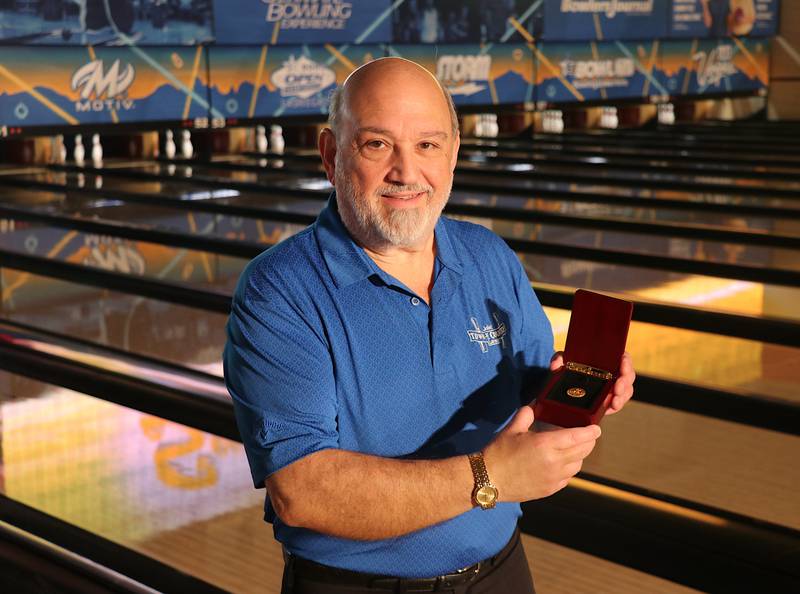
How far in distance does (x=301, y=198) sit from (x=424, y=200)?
509 centimetres

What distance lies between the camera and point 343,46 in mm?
8320

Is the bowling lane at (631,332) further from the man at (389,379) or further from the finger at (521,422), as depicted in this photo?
the finger at (521,422)

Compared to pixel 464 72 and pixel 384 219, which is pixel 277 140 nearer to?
pixel 464 72

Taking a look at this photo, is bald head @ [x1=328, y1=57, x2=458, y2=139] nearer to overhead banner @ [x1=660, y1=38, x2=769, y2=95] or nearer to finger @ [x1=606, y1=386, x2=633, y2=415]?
finger @ [x1=606, y1=386, x2=633, y2=415]

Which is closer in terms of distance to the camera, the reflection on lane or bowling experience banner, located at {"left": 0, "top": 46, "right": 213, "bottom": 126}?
the reflection on lane

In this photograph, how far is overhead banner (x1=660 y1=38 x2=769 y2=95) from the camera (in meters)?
10.7

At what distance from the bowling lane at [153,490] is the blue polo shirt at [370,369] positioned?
964mm

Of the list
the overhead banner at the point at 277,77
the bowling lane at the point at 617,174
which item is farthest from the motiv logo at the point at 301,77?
the bowling lane at the point at 617,174

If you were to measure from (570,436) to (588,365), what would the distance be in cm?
11

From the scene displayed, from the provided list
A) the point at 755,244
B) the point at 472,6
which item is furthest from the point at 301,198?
the point at 472,6

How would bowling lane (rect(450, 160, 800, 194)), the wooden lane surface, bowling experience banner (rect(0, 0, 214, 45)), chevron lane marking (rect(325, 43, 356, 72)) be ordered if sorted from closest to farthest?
the wooden lane surface → bowling lane (rect(450, 160, 800, 194)) → bowling experience banner (rect(0, 0, 214, 45)) → chevron lane marking (rect(325, 43, 356, 72))

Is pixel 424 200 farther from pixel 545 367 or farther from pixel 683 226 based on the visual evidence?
pixel 683 226

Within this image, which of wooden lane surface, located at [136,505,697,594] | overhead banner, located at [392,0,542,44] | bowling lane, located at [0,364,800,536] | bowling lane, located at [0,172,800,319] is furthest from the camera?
overhead banner, located at [392,0,542,44]

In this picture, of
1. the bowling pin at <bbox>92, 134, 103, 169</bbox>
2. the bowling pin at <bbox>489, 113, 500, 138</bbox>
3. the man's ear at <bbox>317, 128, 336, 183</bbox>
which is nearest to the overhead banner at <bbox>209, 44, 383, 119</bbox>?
the bowling pin at <bbox>92, 134, 103, 169</bbox>
